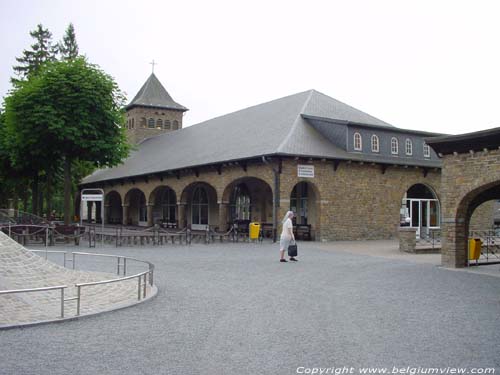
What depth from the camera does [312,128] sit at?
2625 cm

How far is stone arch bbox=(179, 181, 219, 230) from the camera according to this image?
3206cm

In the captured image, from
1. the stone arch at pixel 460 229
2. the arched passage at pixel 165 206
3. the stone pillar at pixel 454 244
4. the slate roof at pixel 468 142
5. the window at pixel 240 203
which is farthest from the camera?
the arched passage at pixel 165 206

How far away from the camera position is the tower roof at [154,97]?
162ft

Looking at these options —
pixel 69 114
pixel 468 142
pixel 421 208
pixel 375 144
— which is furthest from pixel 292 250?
pixel 421 208

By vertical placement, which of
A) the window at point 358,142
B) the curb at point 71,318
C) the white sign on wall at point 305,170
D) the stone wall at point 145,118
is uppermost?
→ the stone wall at point 145,118

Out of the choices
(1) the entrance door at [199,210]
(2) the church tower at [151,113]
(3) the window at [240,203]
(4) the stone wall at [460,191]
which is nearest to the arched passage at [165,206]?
(1) the entrance door at [199,210]

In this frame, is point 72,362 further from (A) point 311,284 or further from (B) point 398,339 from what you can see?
(A) point 311,284

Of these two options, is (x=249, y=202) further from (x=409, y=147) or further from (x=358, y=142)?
(x=409, y=147)

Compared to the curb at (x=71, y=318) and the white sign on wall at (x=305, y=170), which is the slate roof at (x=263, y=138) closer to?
the white sign on wall at (x=305, y=170)

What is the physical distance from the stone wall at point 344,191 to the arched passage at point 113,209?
1970 cm

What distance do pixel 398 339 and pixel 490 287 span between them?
18.2 ft

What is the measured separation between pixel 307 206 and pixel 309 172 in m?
3.22

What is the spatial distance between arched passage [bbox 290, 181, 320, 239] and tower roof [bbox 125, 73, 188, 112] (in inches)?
1000

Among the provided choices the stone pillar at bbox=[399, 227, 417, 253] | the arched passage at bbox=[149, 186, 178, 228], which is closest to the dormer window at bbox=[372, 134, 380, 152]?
the stone pillar at bbox=[399, 227, 417, 253]
